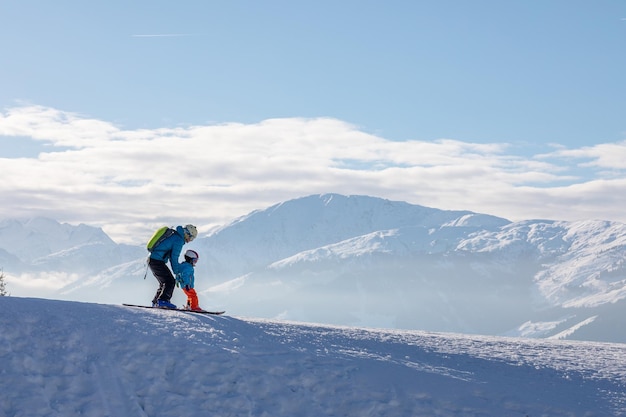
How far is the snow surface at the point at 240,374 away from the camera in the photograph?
47.2 feet

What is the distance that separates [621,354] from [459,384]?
7.11 m

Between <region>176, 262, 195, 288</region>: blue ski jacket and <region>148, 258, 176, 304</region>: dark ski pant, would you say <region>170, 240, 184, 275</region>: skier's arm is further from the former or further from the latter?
<region>148, 258, 176, 304</region>: dark ski pant

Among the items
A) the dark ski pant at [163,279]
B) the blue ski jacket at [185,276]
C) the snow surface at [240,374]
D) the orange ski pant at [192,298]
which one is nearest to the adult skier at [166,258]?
the dark ski pant at [163,279]

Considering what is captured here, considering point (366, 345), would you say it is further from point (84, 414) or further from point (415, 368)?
point (84, 414)

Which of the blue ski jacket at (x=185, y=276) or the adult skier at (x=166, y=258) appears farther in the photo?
the adult skier at (x=166, y=258)

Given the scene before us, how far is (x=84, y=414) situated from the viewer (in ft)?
45.0

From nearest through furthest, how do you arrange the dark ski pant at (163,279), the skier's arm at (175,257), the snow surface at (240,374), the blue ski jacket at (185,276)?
the snow surface at (240,374) < the skier's arm at (175,257) < the blue ski jacket at (185,276) < the dark ski pant at (163,279)

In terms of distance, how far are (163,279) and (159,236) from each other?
3.76 ft

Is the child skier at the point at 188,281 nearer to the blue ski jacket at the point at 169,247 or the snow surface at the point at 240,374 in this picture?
the blue ski jacket at the point at 169,247

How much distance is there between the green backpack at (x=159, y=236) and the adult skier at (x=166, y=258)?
0.06 meters

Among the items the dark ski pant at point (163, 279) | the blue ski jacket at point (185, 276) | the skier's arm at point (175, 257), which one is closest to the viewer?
the skier's arm at point (175, 257)

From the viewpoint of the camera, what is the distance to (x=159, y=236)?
20984mm

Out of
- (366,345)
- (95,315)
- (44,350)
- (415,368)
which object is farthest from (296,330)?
(44,350)

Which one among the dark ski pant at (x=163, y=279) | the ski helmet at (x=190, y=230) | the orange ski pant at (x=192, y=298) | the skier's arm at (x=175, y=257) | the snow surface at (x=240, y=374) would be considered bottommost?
the snow surface at (x=240, y=374)
